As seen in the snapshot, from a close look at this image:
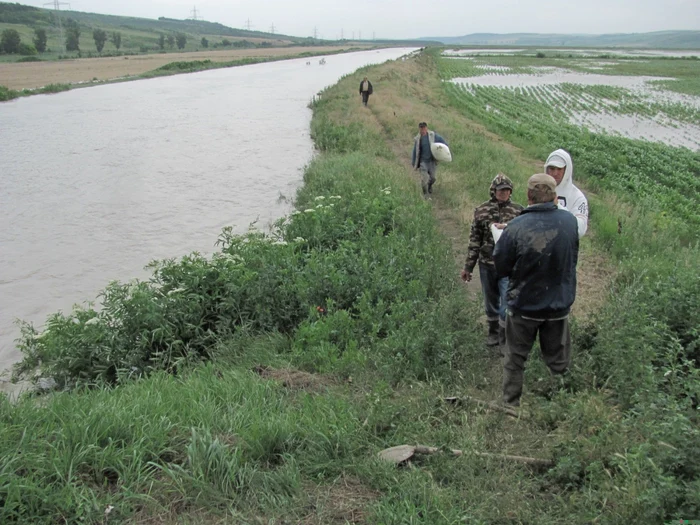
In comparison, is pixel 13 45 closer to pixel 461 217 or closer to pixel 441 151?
pixel 441 151

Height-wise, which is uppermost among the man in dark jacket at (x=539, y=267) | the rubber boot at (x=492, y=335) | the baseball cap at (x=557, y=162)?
the baseball cap at (x=557, y=162)

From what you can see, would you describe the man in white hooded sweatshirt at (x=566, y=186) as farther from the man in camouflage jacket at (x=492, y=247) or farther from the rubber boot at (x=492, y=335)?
the rubber boot at (x=492, y=335)

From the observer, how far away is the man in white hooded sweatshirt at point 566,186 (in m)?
5.13

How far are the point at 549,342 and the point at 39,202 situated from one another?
1368 centimetres

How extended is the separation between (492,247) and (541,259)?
1.49 metres

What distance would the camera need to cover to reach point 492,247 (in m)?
5.70

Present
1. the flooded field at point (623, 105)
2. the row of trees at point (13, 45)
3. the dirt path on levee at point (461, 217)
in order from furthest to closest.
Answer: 1. the row of trees at point (13, 45)
2. the flooded field at point (623, 105)
3. the dirt path on levee at point (461, 217)

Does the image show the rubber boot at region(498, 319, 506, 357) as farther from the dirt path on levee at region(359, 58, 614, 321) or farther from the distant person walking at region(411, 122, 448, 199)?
the distant person walking at region(411, 122, 448, 199)

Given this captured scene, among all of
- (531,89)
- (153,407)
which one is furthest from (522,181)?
(531,89)

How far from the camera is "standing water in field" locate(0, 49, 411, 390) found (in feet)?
32.2

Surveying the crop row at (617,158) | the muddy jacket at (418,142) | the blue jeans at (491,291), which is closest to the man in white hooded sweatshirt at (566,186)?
the blue jeans at (491,291)

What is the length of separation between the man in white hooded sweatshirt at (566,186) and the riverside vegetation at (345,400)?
3.41 ft

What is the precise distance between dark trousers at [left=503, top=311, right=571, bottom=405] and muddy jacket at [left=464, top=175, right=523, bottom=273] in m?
1.30

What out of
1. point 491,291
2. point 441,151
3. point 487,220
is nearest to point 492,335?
point 491,291
